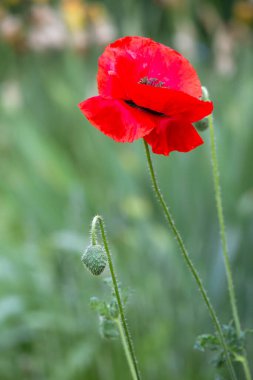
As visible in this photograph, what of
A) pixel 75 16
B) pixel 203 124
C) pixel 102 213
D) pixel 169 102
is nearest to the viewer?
pixel 169 102

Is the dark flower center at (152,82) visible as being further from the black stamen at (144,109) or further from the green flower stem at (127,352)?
the green flower stem at (127,352)

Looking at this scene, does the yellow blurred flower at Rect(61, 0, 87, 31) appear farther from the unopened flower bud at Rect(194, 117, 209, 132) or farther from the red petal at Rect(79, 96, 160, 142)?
the red petal at Rect(79, 96, 160, 142)

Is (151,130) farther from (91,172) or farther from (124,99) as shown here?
(91,172)

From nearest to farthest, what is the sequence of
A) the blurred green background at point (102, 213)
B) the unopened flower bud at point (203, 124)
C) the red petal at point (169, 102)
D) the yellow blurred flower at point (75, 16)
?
the red petal at point (169, 102) < the unopened flower bud at point (203, 124) < the blurred green background at point (102, 213) < the yellow blurred flower at point (75, 16)

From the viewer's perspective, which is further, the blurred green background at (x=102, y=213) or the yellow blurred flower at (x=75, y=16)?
the yellow blurred flower at (x=75, y=16)

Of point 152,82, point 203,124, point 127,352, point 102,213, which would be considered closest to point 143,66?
point 152,82

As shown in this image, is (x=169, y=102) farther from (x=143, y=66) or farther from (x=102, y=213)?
(x=102, y=213)

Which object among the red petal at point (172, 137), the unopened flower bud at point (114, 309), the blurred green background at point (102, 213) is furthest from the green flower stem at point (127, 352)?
the blurred green background at point (102, 213)

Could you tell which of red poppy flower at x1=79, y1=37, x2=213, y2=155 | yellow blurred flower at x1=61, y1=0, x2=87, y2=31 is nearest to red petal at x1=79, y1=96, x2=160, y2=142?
red poppy flower at x1=79, y1=37, x2=213, y2=155
